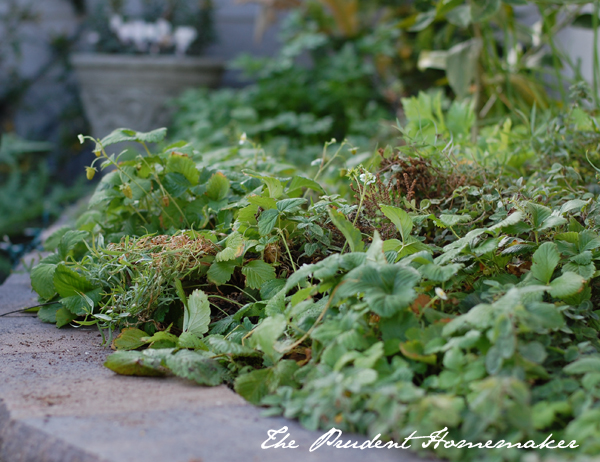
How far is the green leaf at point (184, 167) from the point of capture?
51.9 inches

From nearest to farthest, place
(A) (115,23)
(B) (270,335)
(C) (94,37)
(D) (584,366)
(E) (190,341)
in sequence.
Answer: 1. (D) (584,366)
2. (B) (270,335)
3. (E) (190,341)
4. (A) (115,23)
5. (C) (94,37)

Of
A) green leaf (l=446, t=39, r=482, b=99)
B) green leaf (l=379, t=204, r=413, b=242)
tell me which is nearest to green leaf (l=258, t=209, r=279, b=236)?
green leaf (l=379, t=204, r=413, b=242)

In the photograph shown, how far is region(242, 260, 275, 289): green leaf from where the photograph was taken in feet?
3.56

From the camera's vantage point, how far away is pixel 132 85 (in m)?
4.10

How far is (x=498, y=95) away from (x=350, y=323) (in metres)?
1.76

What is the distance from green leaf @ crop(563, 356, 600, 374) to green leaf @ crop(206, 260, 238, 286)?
648 millimetres

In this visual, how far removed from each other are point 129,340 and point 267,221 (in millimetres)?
366

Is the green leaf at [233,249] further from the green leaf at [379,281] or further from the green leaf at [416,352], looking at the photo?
the green leaf at [416,352]

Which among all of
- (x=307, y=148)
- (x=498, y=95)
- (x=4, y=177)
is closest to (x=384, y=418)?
(x=498, y=95)

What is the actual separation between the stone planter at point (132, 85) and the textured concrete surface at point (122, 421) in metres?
3.33

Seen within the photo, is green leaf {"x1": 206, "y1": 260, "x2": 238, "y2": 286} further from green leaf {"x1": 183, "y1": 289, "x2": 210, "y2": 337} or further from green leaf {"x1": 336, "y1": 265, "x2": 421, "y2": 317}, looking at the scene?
green leaf {"x1": 336, "y1": 265, "x2": 421, "y2": 317}

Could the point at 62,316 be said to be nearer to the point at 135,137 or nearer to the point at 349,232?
the point at 135,137

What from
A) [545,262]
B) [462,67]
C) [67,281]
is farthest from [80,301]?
[462,67]

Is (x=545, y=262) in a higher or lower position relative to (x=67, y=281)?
higher
